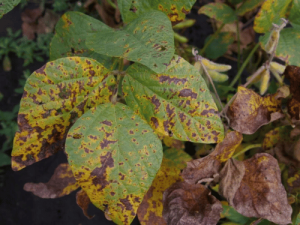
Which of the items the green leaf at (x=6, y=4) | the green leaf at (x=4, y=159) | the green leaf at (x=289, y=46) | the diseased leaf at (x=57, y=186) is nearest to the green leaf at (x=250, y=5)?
the green leaf at (x=289, y=46)

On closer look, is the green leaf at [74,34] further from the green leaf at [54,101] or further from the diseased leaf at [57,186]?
the diseased leaf at [57,186]

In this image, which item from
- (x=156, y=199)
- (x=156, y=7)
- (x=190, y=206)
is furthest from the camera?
(x=156, y=199)

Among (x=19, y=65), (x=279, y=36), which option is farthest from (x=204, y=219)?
(x=19, y=65)

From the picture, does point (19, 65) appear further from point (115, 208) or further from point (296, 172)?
point (296, 172)

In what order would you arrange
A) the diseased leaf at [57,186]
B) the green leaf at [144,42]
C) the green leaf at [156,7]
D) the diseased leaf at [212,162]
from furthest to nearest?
the diseased leaf at [57,186] < the diseased leaf at [212,162] < the green leaf at [156,7] < the green leaf at [144,42]

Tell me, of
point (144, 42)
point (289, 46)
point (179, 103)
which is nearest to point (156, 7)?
point (144, 42)

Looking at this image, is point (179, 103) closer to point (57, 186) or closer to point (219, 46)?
point (57, 186)
